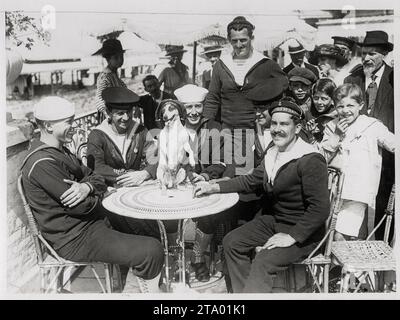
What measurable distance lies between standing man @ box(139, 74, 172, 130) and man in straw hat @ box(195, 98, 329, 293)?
656 millimetres

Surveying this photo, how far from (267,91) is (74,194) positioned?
1559 mm


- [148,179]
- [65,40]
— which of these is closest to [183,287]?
[148,179]

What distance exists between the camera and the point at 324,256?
323 cm

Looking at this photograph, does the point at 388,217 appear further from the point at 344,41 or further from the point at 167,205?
the point at 167,205

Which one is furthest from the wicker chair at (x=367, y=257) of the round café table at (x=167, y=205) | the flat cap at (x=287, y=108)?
the flat cap at (x=287, y=108)

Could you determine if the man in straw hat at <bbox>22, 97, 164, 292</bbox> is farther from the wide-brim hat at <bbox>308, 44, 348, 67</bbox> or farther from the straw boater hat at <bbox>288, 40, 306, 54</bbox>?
the wide-brim hat at <bbox>308, 44, 348, 67</bbox>

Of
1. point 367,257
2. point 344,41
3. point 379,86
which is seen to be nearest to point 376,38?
point 344,41

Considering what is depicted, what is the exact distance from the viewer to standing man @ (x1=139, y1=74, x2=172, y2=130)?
3.37 m

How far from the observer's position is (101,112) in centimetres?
337

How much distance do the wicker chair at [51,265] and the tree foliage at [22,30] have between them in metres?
1.01

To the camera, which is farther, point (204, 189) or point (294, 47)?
point (294, 47)

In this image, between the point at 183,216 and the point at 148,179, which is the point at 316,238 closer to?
the point at 183,216

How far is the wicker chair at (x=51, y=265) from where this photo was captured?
3174 millimetres

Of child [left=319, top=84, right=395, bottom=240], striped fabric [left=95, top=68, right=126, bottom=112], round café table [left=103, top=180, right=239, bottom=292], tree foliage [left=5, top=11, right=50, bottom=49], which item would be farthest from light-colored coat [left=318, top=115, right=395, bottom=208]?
tree foliage [left=5, top=11, right=50, bottom=49]
